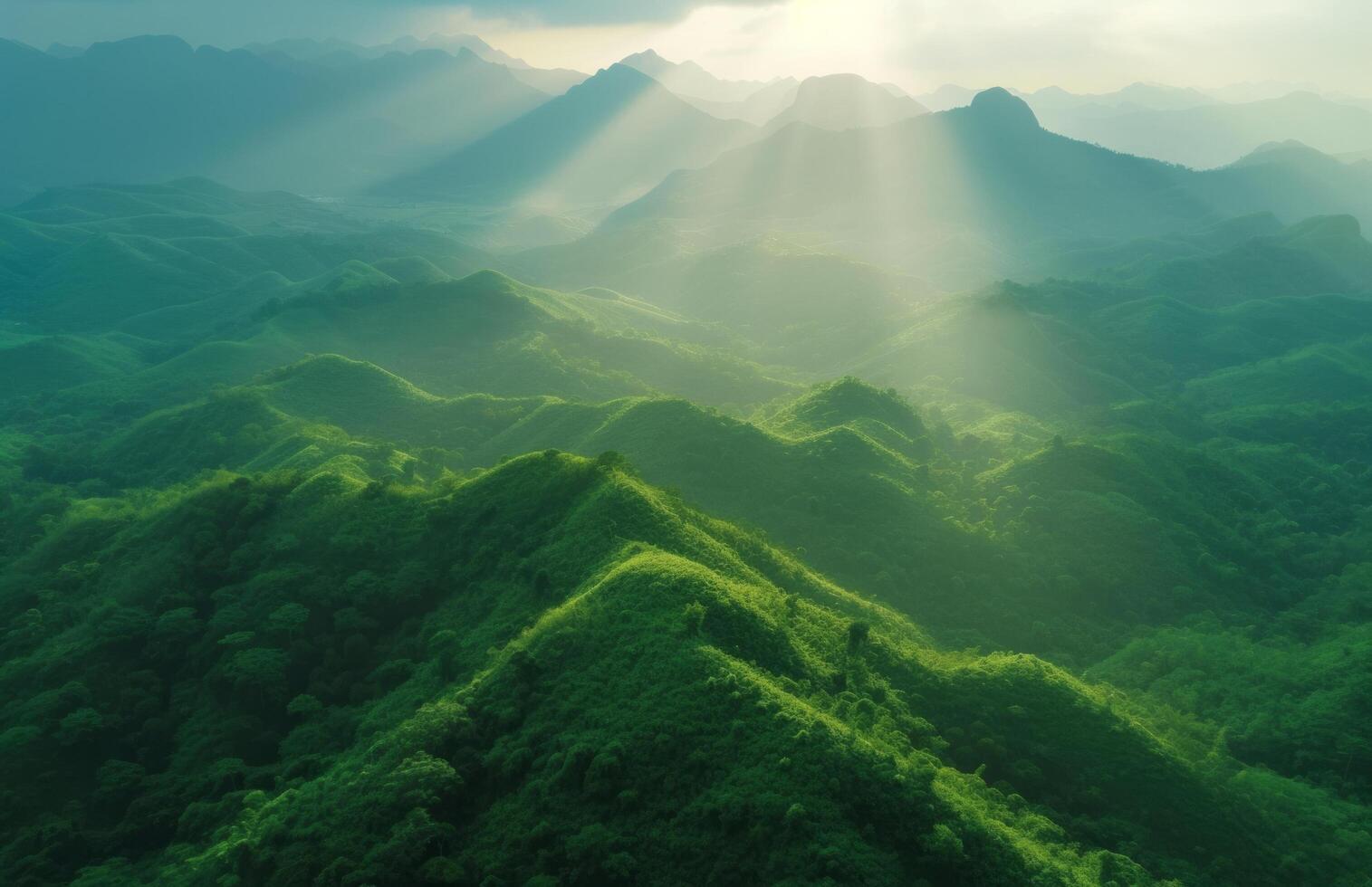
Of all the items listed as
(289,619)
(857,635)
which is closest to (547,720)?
(857,635)

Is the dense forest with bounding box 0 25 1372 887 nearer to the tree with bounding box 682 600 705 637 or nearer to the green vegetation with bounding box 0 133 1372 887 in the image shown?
the green vegetation with bounding box 0 133 1372 887

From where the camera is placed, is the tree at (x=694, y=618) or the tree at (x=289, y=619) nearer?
the tree at (x=694, y=618)

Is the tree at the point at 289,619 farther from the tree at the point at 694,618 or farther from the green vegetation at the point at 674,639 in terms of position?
the tree at the point at 694,618

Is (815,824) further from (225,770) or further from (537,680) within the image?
(225,770)

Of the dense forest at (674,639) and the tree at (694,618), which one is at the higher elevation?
the tree at (694,618)

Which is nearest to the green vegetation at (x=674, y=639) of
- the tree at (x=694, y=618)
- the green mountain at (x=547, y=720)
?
the green mountain at (x=547, y=720)

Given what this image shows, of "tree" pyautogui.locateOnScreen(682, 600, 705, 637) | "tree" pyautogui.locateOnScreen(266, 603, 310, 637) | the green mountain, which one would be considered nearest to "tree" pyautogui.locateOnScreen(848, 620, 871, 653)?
the green mountain

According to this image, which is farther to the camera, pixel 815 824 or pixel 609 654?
pixel 609 654

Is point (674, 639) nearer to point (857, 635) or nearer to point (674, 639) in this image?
point (674, 639)

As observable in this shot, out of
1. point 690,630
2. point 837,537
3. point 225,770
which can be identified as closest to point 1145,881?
point 690,630

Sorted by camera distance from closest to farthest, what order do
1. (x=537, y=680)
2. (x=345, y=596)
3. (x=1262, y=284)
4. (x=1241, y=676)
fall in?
1. (x=537, y=680)
2. (x=345, y=596)
3. (x=1241, y=676)
4. (x=1262, y=284)

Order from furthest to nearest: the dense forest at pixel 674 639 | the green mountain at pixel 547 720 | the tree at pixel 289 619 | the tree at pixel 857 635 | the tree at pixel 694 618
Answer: the tree at pixel 289 619 < the tree at pixel 857 635 < the tree at pixel 694 618 < the dense forest at pixel 674 639 < the green mountain at pixel 547 720
